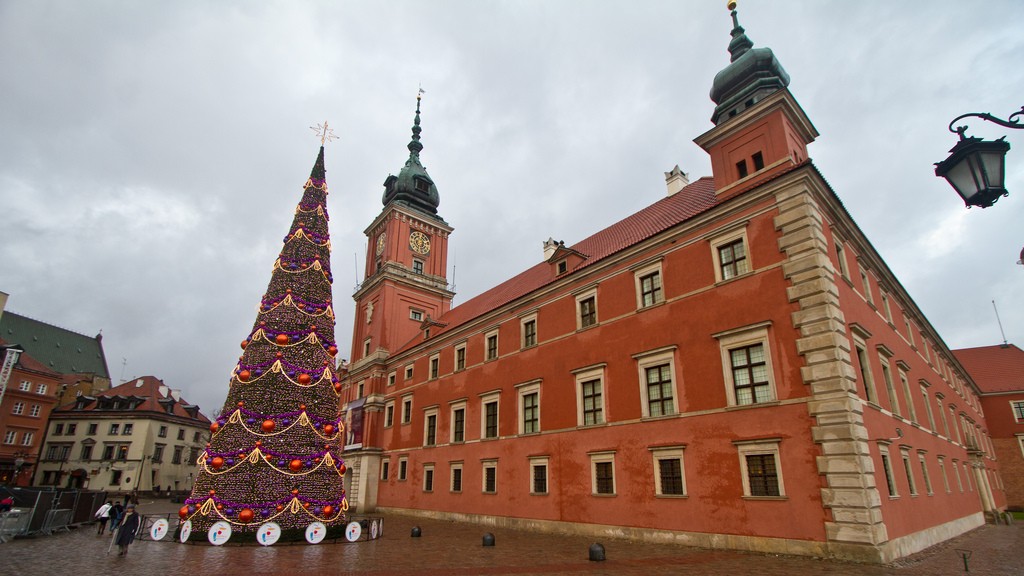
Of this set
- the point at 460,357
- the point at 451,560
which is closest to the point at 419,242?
the point at 460,357

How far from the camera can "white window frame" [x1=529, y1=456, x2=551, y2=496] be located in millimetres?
19328

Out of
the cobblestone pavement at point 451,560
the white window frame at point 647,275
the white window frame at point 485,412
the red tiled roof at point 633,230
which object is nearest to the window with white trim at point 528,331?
the red tiled roof at point 633,230

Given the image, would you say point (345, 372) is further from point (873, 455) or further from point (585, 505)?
point (873, 455)

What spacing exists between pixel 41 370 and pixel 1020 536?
6503cm

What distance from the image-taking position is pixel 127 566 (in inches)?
437

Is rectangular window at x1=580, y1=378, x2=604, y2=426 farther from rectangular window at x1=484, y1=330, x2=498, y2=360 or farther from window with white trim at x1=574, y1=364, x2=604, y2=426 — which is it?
rectangular window at x1=484, y1=330, x2=498, y2=360

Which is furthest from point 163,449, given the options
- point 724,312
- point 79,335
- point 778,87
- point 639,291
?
point 778,87

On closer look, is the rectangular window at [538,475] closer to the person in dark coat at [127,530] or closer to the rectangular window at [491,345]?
the rectangular window at [491,345]

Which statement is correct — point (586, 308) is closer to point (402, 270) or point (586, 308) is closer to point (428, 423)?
point (428, 423)

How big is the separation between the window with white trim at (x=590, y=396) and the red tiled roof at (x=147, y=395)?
4754 cm

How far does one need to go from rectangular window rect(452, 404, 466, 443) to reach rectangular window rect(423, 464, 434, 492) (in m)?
2.58

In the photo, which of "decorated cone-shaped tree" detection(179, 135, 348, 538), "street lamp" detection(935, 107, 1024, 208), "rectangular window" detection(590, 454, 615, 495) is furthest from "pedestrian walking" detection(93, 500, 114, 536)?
"street lamp" detection(935, 107, 1024, 208)

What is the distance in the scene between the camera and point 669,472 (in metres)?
15.4

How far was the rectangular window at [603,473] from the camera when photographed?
17.0 meters
